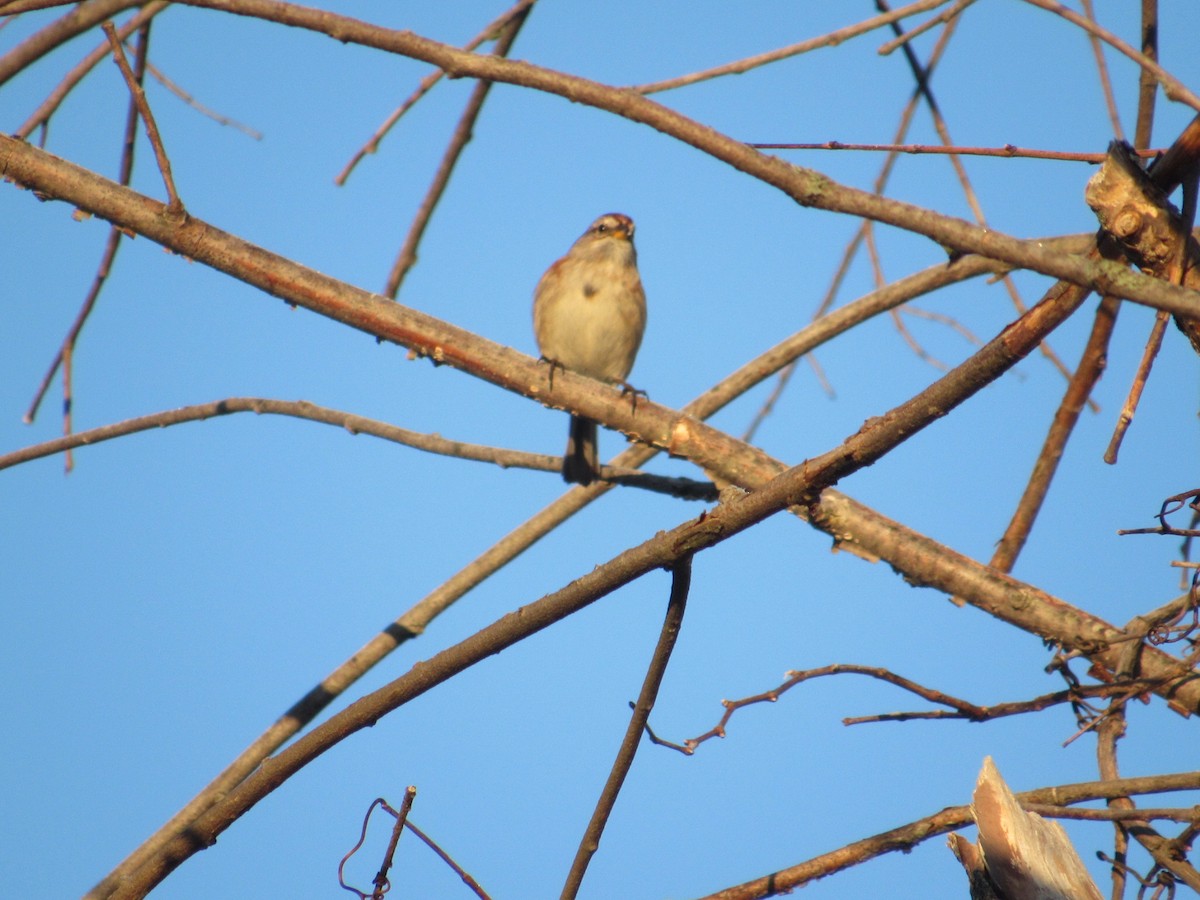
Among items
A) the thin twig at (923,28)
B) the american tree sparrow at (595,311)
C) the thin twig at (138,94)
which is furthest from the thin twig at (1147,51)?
the american tree sparrow at (595,311)

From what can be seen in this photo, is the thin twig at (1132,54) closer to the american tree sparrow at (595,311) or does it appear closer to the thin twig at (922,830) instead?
the thin twig at (922,830)

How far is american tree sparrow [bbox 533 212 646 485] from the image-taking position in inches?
238

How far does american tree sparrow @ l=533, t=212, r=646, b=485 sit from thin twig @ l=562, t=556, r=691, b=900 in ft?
13.7

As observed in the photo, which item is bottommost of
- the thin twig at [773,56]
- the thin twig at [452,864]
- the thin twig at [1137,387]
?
the thin twig at [452,864]

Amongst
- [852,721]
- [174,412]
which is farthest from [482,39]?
[852,721]

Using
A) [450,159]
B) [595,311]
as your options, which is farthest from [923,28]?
[595,311]

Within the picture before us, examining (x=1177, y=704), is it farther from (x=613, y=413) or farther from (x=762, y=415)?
(x=762, y=415)

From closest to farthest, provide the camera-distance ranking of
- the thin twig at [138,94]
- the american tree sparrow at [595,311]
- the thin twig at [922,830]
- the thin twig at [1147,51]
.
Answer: the thin twig at [922,830] < the thin twig at [138,94] < the thin twig at [1147,51] < the american tree sparrow at [595,311]

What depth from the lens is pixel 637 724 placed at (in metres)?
1.82

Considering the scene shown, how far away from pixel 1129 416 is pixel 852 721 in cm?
90

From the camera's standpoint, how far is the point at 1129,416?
5.58 feet

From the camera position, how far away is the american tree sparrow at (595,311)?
604 cm

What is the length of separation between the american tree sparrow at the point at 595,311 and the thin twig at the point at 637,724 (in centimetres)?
418

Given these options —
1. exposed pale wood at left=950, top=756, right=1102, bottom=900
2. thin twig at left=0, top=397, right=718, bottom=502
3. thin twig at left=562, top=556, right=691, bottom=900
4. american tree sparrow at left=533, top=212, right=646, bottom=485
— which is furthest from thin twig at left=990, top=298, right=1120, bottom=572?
american tree sparrow at left=533, top=212, right=646, bottom=485
